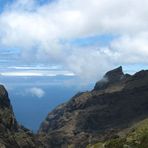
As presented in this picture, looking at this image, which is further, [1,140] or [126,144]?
[1,140]

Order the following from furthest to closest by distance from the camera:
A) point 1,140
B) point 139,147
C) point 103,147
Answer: point 1,140 < point 103,147 < point 139,147

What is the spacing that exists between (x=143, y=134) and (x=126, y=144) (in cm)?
1101

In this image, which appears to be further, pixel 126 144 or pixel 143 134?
pixel 143 134

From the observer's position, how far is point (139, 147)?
409 feet

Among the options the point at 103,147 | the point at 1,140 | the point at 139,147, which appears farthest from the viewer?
the point at 1,140

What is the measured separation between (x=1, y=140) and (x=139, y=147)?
84374 millimetres

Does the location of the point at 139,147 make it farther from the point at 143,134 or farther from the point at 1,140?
the point at 1,140

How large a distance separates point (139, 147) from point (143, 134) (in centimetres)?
1136

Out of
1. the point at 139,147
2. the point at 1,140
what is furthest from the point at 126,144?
the point at 1,140

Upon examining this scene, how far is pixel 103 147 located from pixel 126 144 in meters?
9.44

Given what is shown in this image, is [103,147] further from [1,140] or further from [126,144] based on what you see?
[1,140]

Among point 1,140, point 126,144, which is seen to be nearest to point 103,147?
point 126,144

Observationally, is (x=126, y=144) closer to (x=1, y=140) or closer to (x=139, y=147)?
(x=139, y=147)

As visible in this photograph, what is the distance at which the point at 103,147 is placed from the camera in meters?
134
